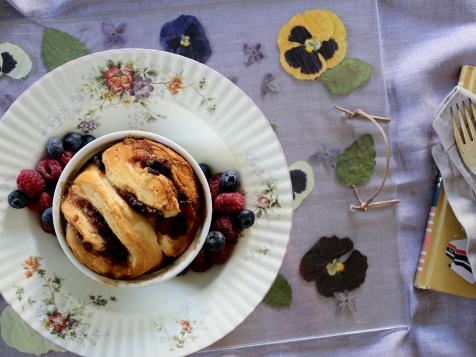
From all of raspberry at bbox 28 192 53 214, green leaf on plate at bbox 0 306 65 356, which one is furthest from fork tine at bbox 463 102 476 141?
green leaf on plate at bbox 0 306 65 356

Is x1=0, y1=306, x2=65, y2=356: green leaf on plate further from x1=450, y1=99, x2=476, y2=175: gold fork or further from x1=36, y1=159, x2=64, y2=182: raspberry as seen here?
x1=450, y1=99, x2=476, y2=175: gold fork

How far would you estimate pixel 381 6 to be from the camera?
1391 mm

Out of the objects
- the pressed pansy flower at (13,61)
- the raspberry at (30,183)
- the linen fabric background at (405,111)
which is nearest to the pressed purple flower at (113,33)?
the linen fabric background at (405,111)

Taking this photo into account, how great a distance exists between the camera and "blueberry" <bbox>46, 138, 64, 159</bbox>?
1.09m

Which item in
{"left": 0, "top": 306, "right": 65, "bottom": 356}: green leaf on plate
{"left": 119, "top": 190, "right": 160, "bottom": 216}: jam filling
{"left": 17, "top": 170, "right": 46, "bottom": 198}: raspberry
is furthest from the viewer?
{"left": 0, "top": 306, "right": 65, "bottom": 356}: green leaf on plate

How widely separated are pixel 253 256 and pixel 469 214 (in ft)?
1.77

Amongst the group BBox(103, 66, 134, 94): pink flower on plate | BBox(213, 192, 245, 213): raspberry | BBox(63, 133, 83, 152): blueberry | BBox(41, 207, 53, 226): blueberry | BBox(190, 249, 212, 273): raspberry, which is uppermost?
BBox(103, 66, 134, 94): pink flower on plate

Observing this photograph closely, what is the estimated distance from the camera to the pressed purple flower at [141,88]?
1129 mm

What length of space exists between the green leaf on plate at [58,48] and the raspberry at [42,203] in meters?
0.36

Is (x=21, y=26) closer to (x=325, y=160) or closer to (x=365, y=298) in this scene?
(x=325, y=160)

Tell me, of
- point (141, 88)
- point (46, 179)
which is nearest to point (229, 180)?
point (141, 88)

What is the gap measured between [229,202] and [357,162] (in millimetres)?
409

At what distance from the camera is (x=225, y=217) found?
1.11 m

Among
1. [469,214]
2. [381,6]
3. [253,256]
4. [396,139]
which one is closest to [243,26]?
[381,6]
